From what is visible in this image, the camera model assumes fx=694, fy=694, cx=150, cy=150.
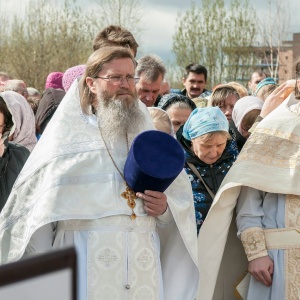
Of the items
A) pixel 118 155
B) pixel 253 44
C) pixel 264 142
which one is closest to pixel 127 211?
pixel 118 155

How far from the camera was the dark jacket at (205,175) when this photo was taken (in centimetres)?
399

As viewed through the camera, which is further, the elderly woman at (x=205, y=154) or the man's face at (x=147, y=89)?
the man's face at (x=147, y=89)

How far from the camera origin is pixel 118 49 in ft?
10.9

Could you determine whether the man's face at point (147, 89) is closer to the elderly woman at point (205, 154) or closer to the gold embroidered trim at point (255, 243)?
the elderly woman at point (205, 154)

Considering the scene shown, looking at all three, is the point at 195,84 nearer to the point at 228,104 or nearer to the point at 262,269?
the point at 228,104

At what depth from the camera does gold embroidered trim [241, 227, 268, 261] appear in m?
3.58

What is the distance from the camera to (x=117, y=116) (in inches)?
125

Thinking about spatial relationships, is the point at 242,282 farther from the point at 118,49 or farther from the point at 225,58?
the point at 225,58

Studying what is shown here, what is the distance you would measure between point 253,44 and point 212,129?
1146 inches

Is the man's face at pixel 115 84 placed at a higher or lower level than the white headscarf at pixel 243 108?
higher

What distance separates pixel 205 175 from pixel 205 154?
5.1 inches

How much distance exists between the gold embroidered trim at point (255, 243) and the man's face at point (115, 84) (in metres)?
0.95

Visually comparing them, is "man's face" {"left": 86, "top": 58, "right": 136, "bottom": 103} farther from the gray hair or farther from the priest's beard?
the gray hair

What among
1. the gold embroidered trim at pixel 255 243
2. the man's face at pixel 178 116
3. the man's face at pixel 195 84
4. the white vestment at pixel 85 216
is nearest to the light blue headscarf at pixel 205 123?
the gold embroidered trim at pixel 255 243
